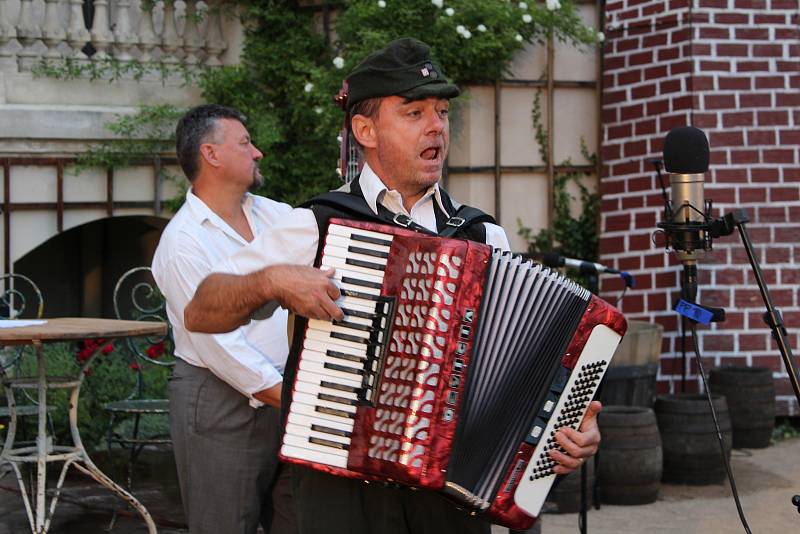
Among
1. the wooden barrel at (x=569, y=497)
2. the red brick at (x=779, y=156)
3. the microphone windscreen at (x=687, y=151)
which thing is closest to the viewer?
the microphone windscreen at (x=687, y=151)

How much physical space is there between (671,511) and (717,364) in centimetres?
183

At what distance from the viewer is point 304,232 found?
2.54 metres

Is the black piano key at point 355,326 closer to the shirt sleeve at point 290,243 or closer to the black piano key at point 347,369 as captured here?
the black piano key at point 347,369

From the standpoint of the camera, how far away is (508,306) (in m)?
2.54

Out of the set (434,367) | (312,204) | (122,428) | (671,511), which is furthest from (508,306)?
(122,428)

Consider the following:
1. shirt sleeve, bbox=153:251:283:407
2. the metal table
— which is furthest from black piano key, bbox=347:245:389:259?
the metal table

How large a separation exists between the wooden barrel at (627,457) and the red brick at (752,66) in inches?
110

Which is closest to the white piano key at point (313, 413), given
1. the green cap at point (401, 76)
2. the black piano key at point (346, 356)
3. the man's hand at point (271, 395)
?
the black piano key at point (346, 356)

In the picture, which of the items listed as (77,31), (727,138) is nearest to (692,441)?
(727,138)

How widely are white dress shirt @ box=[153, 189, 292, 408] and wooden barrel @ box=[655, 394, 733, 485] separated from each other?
339 centimetres

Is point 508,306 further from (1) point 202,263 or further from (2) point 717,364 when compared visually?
(2) point 717,364

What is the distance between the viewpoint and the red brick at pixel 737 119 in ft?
25.0

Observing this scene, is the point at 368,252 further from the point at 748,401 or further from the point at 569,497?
the point at 748,401

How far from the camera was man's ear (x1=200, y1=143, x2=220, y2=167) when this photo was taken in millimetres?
3822
